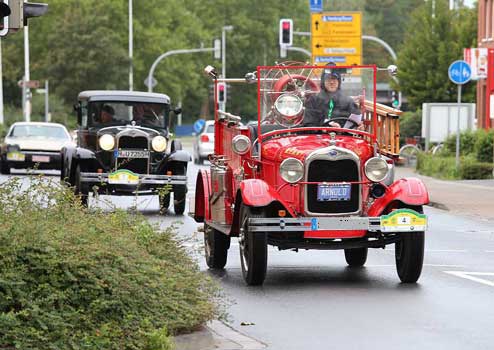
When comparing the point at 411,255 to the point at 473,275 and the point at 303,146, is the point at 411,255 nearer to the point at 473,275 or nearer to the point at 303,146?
the point at 303,146

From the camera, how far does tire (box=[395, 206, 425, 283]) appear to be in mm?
13453

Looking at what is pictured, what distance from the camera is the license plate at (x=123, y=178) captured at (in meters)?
23.5

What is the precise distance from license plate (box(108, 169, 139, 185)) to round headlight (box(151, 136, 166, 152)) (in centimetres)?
137

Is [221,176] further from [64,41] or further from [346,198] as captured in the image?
[64,41]

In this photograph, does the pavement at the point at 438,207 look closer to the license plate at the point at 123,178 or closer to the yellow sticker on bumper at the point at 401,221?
the yellow sticker on bumper at the point at 401,221

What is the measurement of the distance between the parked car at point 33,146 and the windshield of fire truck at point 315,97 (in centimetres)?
2340

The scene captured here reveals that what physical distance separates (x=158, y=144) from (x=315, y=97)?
10503 millimetres

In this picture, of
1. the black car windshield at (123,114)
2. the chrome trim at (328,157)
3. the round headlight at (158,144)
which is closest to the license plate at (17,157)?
the black car windshield at (123,114)

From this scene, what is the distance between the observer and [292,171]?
13.6 m

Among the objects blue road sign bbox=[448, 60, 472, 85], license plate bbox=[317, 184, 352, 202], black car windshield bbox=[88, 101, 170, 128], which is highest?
blue road sign bbox=[448, 60, 472, 85]

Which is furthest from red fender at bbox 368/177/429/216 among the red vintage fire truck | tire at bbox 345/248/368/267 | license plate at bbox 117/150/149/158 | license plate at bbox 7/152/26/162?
license plate at bbox 7/152/26/162

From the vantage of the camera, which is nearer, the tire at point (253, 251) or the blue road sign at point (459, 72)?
the tire at point (253, 251)

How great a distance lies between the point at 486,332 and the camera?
10.6m

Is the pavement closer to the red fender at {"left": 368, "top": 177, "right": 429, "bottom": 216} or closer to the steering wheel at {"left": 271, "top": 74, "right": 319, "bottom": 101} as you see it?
the red fender at {"left": 368, "top": 177, "right": 429, "bottom": 216}
